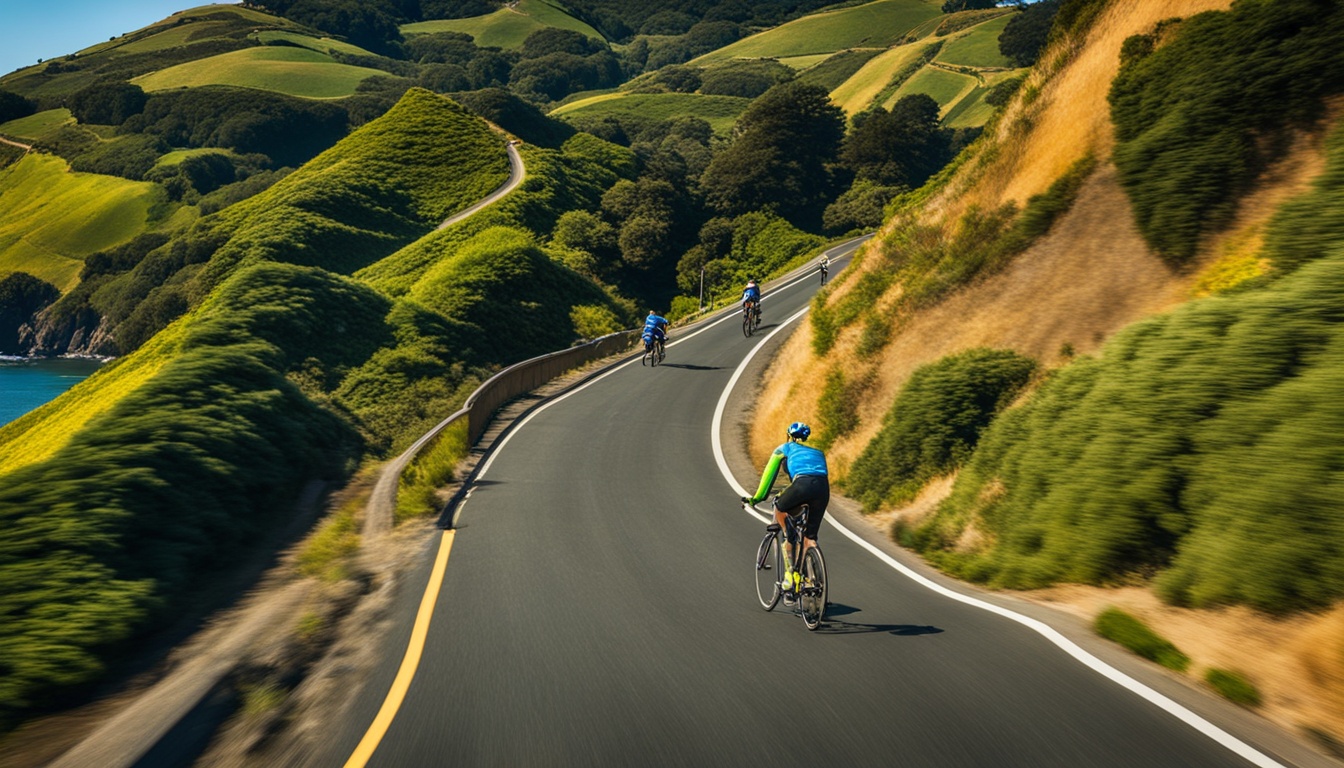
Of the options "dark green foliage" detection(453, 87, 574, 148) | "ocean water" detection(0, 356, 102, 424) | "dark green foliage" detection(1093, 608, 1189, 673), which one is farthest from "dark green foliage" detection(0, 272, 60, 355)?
"dark green foliage" detection(1093, 608, 1189, 673)

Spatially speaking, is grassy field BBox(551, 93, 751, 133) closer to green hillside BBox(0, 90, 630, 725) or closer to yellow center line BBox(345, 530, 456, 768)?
green hillside BBox(0, 90, 630, 725)

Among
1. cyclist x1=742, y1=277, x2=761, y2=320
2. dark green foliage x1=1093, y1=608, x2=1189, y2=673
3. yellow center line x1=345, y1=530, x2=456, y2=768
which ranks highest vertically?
cyclist x1=742, y1=277, x2=761, y2=320

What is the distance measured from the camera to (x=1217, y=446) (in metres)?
9.10

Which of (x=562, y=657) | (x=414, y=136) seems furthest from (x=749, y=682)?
(x=414, y=136)

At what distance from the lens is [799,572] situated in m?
8.86

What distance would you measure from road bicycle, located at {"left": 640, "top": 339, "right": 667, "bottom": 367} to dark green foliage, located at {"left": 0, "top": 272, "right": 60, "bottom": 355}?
9682 cm

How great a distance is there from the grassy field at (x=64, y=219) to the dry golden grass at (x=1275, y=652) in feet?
393

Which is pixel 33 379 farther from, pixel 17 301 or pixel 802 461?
pixel 802 461

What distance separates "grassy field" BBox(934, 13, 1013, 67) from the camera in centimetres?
14862

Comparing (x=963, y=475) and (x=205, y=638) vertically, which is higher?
(x=205, y=638)

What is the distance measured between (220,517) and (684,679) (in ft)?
26.8

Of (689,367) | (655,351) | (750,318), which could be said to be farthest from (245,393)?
(750,318)

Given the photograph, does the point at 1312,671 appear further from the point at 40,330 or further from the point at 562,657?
the point at 40,330

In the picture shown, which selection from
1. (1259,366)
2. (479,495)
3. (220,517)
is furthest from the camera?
(479,495)
